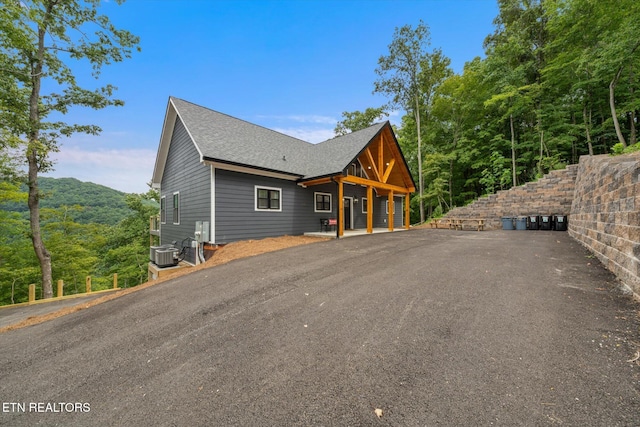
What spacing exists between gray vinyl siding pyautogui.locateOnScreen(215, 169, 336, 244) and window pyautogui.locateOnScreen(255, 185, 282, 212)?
144 mm

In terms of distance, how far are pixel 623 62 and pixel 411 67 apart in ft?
37.8

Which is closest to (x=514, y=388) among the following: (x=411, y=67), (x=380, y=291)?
(x=380, y=291)

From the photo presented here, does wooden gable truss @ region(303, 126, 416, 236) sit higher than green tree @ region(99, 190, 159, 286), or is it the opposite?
wooden gable truss @ region(303, 126, 416, 236)

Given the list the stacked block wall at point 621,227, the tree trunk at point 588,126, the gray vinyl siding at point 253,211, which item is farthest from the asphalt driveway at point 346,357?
the tree trunk at point 588,126

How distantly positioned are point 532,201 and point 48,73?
25.1m

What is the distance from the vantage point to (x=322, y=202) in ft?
40.2

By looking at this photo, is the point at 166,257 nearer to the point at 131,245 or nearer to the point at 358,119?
the point at 131,245

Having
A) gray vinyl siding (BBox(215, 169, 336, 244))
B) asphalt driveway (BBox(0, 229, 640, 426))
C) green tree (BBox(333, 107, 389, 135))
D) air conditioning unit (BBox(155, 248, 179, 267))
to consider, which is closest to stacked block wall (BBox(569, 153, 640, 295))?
asphalt driveway (BBox(0, 229, 640, 426))

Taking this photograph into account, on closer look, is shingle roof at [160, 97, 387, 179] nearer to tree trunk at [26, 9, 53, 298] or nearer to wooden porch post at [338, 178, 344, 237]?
wooden porch post at [338, 178, 344, 237]

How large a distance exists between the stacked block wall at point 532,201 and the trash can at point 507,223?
628 millimetres

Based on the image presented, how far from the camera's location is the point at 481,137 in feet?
61.6

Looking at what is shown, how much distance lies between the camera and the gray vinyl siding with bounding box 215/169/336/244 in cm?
855

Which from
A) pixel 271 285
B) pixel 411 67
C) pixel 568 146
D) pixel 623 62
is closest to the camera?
pixel 271 285

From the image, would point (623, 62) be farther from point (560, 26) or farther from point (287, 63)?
point (287, 63)
